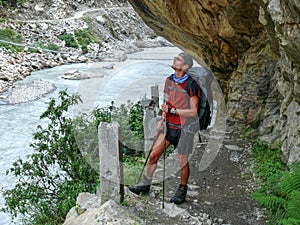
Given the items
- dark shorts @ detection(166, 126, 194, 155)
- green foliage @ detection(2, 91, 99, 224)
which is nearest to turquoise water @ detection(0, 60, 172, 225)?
green foliage @ detection(2, 91, 99, 224)

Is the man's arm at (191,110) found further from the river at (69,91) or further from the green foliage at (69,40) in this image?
the green foliage at (69,40)

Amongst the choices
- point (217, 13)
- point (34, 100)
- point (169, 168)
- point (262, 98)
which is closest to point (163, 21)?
point (217, 13)

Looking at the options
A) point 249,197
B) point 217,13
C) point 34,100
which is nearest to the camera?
point 249,197

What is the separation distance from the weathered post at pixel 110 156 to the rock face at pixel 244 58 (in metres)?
2.24

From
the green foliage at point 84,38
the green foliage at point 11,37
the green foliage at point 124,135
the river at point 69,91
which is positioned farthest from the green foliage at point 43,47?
the green foliage at point 124,135

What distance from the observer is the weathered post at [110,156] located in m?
3.71

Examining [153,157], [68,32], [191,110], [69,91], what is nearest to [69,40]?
[68,32]

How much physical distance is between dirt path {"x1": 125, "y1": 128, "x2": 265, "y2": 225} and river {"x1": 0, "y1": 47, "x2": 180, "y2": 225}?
3.47 m

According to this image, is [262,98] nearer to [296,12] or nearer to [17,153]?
[296,12]

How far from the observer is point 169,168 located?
217 inches

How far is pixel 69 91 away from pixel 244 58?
973 cm

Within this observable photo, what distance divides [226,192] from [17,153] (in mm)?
6240

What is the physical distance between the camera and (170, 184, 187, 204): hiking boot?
4336 mm

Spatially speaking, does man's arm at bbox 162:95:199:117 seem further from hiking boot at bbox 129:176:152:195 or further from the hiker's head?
hiking boot at bbox 129:176:152:195
